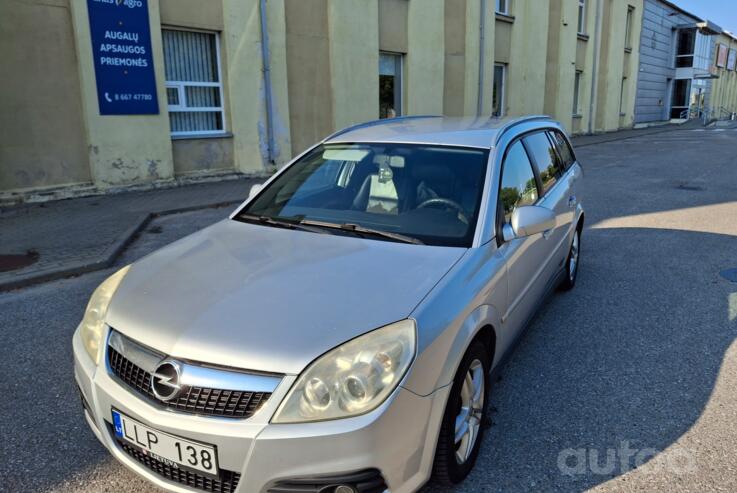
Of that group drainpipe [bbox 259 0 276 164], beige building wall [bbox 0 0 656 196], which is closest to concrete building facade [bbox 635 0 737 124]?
beige building wall [bbox 0 0 656 196]

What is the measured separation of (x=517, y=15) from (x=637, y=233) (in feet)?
48.9

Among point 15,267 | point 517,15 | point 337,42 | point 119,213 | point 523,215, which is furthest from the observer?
point 517,15

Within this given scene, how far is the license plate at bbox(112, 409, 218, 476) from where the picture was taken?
1979mm

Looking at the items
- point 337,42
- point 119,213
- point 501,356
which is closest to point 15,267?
point 119,213

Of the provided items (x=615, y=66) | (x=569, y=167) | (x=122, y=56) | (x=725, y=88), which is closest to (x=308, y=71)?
(x=122, y=56)

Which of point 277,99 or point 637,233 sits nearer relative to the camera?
point 637,233

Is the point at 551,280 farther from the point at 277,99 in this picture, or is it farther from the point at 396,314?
the point at 277,99

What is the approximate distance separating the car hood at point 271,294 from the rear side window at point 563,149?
2.64 meters

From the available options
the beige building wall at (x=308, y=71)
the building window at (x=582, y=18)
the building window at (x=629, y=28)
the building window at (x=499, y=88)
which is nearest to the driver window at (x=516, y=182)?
the beige building wall at (x=308, y=71)

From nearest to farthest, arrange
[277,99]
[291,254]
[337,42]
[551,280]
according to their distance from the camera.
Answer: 1. [291,254]
2. [551,280]
3. [277,99]
4. [337,42]

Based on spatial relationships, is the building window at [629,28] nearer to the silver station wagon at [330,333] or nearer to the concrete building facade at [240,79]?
the concrete building facade at [240,79]

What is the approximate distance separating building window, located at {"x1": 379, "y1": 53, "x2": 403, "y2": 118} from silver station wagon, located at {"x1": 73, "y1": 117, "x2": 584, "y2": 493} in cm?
1205

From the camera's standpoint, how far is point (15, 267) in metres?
5.71

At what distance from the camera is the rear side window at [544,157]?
13.3ft
